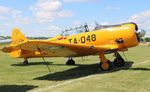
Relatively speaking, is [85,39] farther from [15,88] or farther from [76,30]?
[15,88]

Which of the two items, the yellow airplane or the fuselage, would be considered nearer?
the yellow airplane

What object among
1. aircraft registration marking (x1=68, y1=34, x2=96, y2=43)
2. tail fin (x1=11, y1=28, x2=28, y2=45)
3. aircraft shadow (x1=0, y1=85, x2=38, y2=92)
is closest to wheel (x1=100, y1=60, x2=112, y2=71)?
aircraft registration marking (x1=68, y1=34, x2=96, y2=43)

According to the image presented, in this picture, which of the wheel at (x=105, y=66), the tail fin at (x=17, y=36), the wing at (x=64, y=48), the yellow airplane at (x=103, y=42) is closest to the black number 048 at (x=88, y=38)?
the yellow airplane at (x=103, y=42)

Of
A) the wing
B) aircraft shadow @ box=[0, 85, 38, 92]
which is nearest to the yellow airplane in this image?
the wing

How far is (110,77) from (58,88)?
2639mm

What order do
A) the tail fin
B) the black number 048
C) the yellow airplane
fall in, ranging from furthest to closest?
the tail fin, the black number 048, the yellow airplane

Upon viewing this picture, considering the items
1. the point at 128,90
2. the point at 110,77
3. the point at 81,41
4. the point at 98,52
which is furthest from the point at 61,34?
the point at 128,90

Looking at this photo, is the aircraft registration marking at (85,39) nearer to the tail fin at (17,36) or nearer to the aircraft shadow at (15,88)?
the tail fin at (17,36)

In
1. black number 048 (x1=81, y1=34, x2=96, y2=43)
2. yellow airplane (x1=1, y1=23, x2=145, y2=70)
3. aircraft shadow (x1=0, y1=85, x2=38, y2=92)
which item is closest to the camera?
aircraft shadow (x1=0, y1=85, x2=38, y2=92)

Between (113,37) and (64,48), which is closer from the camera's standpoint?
(64,48)

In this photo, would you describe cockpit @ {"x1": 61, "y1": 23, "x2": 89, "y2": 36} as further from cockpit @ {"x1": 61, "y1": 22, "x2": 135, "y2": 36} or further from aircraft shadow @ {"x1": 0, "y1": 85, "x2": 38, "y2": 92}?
aircraft shadow @ {"x1": 0, "y1": 85, "x2": 38, "y2": 92}

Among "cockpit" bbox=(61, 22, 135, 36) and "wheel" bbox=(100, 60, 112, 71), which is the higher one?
"cockpit" bbox=(61, 22, 135, 36)

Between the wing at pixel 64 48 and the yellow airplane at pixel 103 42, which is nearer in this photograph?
the wing at pixel 64 48

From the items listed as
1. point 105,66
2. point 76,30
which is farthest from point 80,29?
point 105,66
